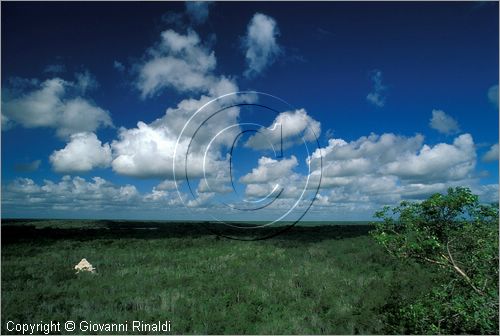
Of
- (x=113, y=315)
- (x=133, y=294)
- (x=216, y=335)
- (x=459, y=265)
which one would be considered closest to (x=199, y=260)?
(x=133, y=294)

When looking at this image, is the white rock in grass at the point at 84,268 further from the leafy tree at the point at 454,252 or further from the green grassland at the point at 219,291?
the leafy tree at the point at 454,252

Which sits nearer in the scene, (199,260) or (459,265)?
(459,265)

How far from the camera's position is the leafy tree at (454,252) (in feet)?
27.6

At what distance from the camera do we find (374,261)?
88.7 feet

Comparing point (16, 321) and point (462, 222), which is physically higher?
point (462, 222)

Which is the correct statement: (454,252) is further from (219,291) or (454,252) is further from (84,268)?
(84,268)

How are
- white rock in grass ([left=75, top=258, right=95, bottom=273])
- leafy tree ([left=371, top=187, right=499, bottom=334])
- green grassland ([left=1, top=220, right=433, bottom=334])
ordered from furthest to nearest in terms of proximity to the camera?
white rock in grass ([left=75, top=258, right=95, bottom=273]) < green grassland ([left=1, top=220, right=433, bottom=334]) < leafy tree ([left=371, top=187, right=499, bottom=334])

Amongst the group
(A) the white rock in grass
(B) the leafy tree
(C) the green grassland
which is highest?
(B) the leafy tree

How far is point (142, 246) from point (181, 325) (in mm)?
27627

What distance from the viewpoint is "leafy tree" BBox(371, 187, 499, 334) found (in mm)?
8414

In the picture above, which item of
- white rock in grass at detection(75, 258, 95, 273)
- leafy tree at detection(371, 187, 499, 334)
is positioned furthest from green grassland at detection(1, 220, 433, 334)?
leafy tree at detection(371, 187, 499, 334)

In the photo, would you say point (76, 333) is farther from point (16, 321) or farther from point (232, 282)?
point (232, 282)

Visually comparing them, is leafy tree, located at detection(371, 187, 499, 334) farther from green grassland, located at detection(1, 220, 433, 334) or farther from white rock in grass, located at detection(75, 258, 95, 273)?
white rock in grass, located at detection(75, 258, 95, 273)

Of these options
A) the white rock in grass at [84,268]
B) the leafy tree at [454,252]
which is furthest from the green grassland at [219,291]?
the leafy tree at [454,252]
